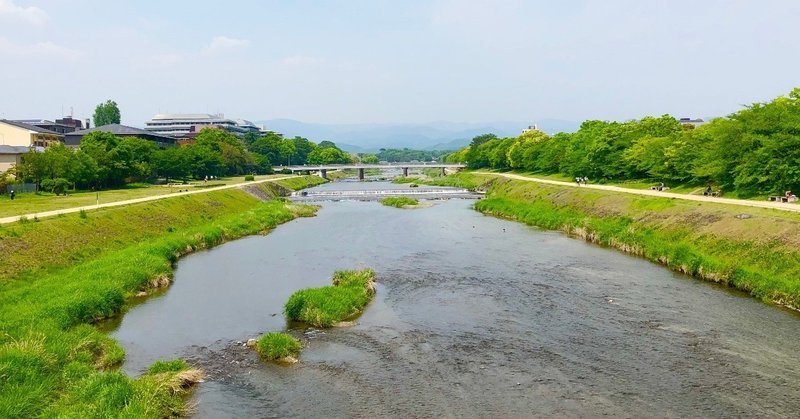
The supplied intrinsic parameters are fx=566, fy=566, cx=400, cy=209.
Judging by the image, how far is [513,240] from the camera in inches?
1827

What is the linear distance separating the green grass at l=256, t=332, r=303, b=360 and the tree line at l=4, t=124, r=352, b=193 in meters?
47.3

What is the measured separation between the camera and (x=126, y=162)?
70125 mm

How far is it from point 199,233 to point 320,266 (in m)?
13.4

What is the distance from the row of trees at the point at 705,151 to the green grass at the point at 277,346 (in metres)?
37.8

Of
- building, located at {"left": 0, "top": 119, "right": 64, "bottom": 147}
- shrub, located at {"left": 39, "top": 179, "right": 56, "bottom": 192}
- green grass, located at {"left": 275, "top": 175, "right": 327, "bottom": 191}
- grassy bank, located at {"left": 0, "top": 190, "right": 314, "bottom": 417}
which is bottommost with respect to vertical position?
green grass, located at {"left": 275, "top": 175, "right": 327, "bottom": 191}

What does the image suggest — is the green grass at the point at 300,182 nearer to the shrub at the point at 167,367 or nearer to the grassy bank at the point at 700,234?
the grassy bank at the point at 700,234

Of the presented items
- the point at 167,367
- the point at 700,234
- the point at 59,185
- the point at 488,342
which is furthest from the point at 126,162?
the point at 700,234

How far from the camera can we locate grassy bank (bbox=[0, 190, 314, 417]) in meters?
15.7

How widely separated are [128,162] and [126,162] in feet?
1.85

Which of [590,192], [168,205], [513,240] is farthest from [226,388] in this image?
[590,192]

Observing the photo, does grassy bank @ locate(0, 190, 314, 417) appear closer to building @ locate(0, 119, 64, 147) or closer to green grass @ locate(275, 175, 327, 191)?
green grass @ locate(275, 175, 327, 191)

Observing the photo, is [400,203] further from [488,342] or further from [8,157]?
[488,342]

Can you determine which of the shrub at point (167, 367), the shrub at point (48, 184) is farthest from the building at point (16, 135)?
the shrub at point (167, 367)

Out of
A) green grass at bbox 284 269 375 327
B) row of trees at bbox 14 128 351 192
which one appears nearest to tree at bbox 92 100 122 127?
row of trees at bbox 14 128 351 192
